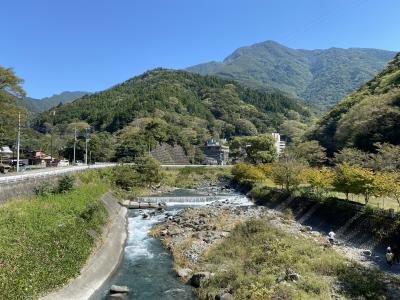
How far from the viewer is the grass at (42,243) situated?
1891 cm

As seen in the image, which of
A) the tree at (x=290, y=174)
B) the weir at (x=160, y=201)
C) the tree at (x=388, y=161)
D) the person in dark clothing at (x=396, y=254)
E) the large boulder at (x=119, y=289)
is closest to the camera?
the large boulder at (x=119, y=289)

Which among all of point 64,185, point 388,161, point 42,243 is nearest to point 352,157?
point 388,161

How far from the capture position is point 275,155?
103188mm

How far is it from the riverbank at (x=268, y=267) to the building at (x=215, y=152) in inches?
4697

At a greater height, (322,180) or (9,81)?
(9,81)

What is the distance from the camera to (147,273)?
26688mm

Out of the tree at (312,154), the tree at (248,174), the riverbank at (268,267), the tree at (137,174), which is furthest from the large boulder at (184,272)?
the tree at (312,154)

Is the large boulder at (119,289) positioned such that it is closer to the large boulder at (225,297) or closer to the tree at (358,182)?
the large boulder at (225,297)

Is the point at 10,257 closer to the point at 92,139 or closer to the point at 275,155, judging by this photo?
the point at 275,155

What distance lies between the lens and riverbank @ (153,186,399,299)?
19250 mm

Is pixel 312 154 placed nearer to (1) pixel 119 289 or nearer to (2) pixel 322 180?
(2) pixel 322 180

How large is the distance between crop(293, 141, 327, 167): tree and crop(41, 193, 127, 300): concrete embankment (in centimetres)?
5610

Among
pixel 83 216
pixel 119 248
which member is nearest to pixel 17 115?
pixel 83 216

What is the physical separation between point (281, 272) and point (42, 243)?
14.0 m
